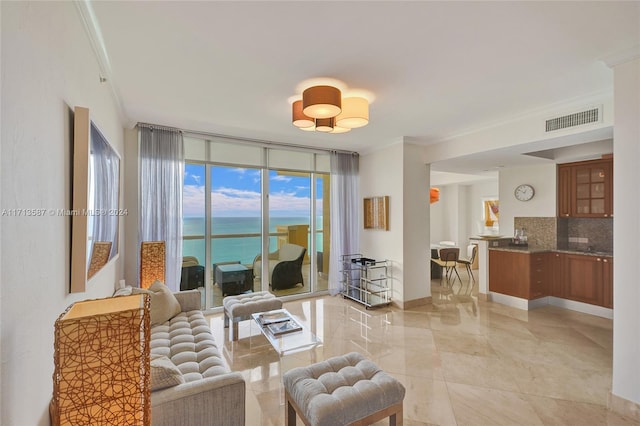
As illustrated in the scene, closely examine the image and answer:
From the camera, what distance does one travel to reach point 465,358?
3.03 metres

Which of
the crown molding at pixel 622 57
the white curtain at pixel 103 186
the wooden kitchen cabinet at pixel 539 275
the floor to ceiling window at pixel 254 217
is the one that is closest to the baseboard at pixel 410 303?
the floor to ceiling window at pixel 254 217

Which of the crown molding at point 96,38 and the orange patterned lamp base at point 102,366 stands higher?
the crown molding at point 96,38

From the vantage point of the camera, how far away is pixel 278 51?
84.4 inches

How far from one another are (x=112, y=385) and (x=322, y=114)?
2.29 m

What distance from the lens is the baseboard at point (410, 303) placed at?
4578mm

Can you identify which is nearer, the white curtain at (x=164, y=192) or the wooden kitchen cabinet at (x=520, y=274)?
the white curtain at (x=164, y=192)

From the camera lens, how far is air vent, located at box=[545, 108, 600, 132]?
112 inches

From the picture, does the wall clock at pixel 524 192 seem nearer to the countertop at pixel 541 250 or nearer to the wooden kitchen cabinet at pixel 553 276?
the countertop at pixel 541 250

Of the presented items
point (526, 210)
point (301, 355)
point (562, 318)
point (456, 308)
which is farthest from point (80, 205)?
point (526, 210)

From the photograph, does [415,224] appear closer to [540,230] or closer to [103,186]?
[540,230]

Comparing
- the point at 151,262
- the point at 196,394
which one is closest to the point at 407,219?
the point at 151,262

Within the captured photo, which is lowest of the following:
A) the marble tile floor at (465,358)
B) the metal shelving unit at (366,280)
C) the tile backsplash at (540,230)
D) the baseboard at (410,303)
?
the marble tile floor at (465,358)

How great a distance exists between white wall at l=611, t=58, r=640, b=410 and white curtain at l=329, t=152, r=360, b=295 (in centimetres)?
364

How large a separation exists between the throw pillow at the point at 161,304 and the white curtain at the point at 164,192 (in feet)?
3.00
